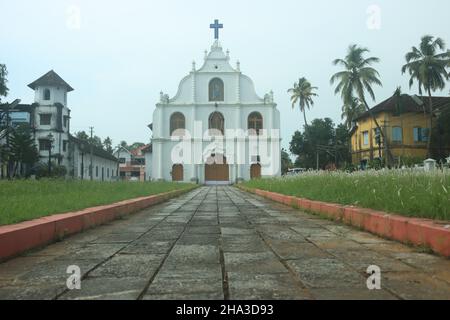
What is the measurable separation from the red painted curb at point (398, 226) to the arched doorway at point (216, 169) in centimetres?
3775

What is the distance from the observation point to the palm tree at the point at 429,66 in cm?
4009

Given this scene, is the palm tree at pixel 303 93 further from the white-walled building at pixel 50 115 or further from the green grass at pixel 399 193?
the green grass at pixel 399 193

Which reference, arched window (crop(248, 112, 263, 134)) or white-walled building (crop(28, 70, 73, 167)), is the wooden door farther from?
white-walled building (crop(28, 70, 73, 167))

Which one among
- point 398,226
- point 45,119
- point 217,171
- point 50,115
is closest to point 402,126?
point 217,171

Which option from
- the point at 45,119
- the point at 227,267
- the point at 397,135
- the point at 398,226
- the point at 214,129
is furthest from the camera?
the point at 45,119

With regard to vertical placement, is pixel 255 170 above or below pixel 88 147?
below

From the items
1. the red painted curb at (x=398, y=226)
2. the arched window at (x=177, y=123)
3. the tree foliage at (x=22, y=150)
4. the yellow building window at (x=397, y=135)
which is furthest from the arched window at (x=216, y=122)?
the red painted curb at (x=398, y=226)

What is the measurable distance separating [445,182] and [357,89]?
38.5 meters

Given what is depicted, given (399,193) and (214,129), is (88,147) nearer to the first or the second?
(214,129)

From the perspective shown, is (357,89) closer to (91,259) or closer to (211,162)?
(211,162)

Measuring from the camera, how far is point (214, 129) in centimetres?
4662

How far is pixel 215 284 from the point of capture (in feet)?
10.7

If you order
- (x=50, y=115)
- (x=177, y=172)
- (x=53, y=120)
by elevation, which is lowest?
(x=177, y=172)

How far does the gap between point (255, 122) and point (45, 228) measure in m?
42.1
